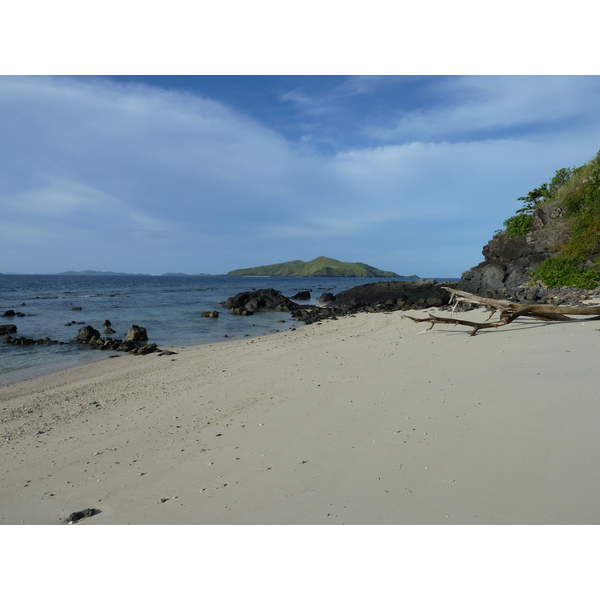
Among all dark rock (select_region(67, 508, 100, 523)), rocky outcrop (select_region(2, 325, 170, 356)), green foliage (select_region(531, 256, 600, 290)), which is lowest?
rocky outcrop (select_region(2, 325, 170, 356))

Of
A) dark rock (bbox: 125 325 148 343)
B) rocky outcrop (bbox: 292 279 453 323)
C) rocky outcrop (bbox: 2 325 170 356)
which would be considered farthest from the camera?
rocky outcrop (bbox: 292 279 453 323)

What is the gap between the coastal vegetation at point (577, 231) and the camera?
1964 centimetres

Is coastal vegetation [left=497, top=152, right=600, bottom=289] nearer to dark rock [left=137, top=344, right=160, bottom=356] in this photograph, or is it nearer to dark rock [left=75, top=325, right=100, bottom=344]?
dark rock [left=137, top=344, right=160, bottom=356]

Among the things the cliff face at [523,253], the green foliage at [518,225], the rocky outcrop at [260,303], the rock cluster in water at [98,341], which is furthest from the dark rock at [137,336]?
the green foliage at [518,225]

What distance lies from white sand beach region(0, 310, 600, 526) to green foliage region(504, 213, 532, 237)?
25.6m

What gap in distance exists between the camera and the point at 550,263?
22.5m

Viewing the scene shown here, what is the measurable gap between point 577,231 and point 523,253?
620cm

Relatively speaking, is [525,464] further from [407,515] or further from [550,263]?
[550,263]

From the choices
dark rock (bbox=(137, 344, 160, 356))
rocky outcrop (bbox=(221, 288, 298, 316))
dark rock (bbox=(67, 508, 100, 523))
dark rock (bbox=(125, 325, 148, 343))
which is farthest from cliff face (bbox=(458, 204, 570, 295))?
dark rock (bbox=(67, 508, 100, 523))

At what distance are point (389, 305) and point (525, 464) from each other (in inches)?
930

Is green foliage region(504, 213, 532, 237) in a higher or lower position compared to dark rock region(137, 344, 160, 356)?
higher

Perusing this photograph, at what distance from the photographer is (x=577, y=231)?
2267 centimetres

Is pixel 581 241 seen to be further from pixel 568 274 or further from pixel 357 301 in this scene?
pixel 357 301

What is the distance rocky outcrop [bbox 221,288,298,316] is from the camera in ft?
98.1
